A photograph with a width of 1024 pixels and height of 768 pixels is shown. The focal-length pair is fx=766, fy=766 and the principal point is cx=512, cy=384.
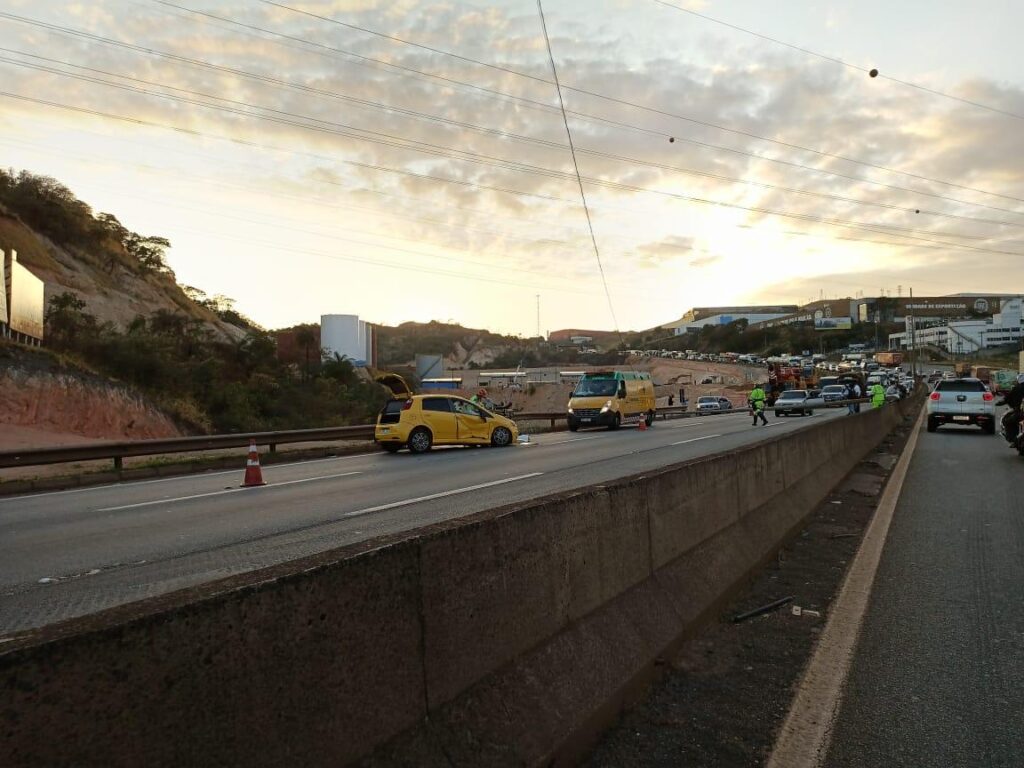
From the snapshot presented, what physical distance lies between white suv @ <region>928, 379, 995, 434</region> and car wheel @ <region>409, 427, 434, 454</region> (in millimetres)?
17655

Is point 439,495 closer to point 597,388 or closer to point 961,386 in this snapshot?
point 597,388

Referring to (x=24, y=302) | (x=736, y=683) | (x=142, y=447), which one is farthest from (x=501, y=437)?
(x=24, y=302)

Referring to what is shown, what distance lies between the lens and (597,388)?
32094 millimetres

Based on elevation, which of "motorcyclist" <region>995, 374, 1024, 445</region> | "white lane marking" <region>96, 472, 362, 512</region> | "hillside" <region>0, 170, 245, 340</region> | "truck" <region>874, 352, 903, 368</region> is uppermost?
"hillside" <region>0, 170, 245, 340</region>

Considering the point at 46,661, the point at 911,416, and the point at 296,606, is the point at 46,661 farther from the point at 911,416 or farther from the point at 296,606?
the point at 911,416

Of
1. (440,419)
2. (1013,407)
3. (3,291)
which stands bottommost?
(440,419)

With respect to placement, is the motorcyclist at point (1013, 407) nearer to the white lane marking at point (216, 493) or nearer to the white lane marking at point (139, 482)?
the white lane marking at point (216, 493)

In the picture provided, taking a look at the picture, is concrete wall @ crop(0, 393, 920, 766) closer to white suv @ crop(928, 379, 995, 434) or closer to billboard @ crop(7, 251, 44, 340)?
white suv @ crop(928, 379, 995, 434)

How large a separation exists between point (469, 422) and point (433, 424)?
53.0 inches

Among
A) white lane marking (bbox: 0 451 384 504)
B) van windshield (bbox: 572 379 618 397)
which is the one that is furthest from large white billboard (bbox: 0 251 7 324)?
van windshield (bbox: 572 379 618 397)

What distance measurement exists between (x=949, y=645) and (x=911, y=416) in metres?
37.5

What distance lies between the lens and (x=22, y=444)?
24.7m

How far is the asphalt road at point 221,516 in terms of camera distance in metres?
6.41

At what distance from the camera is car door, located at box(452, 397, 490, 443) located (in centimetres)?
2241
